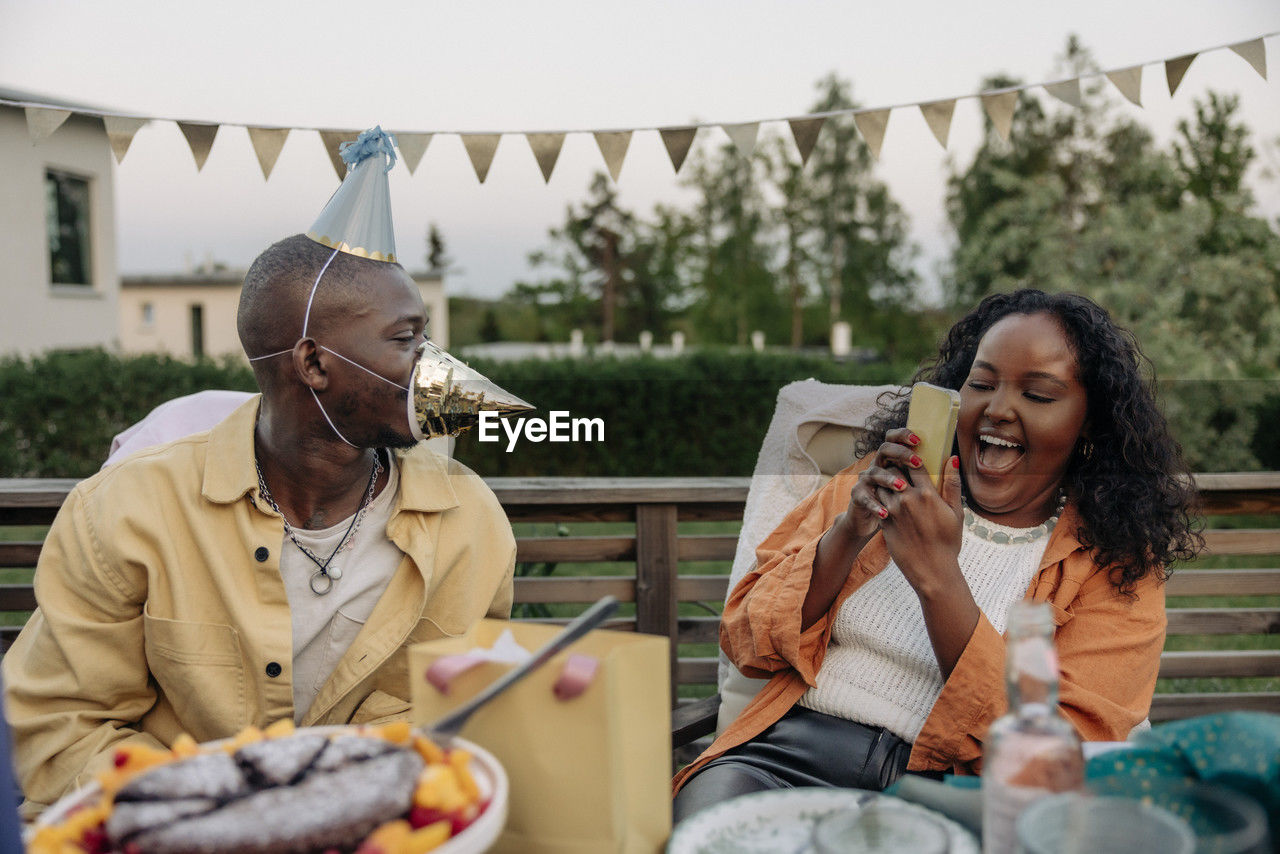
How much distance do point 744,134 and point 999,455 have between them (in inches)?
62.2

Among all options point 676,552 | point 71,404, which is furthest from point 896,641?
point 71,404

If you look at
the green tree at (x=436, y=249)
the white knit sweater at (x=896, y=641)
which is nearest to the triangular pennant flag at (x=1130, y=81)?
the white knit sweater at (x=896, y=641)

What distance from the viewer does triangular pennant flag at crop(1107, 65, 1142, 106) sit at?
2.82 m

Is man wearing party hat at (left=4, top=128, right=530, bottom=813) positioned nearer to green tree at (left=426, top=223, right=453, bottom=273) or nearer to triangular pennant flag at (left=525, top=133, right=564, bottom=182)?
triangular pennant flag at (left=525, top=133, right=564, bottom=182)

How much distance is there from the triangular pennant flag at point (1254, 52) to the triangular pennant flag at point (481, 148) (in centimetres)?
225

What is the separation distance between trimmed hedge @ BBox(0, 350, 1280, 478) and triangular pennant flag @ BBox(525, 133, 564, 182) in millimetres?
3057

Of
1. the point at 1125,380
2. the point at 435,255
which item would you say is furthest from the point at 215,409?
the point at 435,255

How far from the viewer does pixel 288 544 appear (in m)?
1.96

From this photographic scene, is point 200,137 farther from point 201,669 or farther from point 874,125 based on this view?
point 874,125

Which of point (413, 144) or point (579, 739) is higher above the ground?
point (413, 144)

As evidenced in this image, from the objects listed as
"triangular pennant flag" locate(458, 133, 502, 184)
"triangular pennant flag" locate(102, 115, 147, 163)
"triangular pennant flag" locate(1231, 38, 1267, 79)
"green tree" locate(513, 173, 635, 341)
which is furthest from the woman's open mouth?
"green tree" locate(513, 173, 635, 341)

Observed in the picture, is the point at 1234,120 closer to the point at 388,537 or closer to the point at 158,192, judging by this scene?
the point at 158,192

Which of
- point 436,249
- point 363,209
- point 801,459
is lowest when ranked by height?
point 801,459

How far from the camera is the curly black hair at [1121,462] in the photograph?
1.90 m
